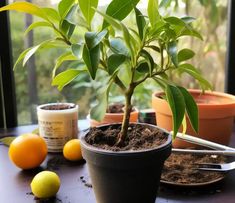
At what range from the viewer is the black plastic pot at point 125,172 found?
52 centimetres

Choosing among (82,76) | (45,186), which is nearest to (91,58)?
(45,186)

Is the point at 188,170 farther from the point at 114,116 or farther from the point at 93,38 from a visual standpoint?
the point at 93,38

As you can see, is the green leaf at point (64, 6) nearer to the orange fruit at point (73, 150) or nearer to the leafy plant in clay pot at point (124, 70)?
the leafy plant in clay pot at point (124, 70)

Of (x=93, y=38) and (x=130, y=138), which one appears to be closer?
(x=93, y=38)

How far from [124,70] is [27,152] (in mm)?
332

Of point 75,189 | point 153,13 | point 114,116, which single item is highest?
point 153,13

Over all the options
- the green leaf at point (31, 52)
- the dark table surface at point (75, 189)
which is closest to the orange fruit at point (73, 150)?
the dark table surface at point (75, 189)

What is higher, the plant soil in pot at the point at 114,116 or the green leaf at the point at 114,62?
the green leaf at the point at 114,62

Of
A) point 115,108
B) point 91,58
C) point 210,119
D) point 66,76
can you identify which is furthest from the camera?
point 115,108

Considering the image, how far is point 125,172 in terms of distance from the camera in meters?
0.52

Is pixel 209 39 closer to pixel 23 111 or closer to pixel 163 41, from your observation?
pixel 23 111

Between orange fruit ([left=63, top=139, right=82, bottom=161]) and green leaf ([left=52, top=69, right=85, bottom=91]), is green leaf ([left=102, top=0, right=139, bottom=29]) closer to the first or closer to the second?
green leaf ([left=52, top=69, right=85, bottom=91])

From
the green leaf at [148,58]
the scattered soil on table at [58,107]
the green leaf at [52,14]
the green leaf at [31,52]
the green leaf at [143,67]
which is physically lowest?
the scattered soil on table at [58,107]

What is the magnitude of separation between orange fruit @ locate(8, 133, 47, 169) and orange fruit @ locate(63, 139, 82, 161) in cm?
7
